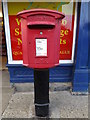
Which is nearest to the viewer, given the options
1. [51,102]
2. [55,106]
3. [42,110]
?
[42,110]

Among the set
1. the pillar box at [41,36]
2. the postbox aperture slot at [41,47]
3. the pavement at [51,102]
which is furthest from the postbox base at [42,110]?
the postbox aperture slot at [41,47]

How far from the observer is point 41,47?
74.5 inches

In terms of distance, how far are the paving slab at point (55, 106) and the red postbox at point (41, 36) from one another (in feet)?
3.54

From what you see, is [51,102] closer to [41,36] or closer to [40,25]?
[41,36]

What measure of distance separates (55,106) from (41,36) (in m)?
1.57

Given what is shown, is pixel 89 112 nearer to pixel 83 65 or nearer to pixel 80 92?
pixel 80 92

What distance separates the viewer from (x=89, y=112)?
99.4 inches

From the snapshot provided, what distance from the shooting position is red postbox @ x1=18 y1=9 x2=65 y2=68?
1.75 metres

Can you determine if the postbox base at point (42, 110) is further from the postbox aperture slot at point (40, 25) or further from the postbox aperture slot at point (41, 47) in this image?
the postbox aperture slot at point (40, 25)

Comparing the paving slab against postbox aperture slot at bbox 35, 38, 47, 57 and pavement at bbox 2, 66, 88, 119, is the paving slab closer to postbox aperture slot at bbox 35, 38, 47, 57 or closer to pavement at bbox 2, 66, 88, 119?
pavement at bbox 2, 66, 88, 119

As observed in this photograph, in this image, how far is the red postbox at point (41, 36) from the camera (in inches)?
69.1

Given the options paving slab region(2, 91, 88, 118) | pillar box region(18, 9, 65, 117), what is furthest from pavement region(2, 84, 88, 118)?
pillar box region(18, 9, 65, 117)

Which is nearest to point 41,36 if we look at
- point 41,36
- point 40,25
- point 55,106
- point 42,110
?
point 41,36

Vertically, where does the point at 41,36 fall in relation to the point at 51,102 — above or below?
above
